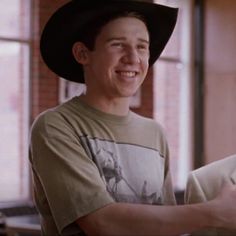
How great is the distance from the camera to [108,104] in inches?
66.3

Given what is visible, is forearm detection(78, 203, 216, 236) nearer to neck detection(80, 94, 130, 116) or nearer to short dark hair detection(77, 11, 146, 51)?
neck detection(80, 94, 130, 116)

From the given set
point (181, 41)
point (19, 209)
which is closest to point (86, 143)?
point (19, 209)

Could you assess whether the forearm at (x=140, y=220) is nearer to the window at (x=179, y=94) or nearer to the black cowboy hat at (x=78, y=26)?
the black cowboy hat at (x=78, y=26)

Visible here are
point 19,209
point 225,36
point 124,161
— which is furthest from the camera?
point 225,36

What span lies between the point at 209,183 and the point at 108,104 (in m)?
0.35

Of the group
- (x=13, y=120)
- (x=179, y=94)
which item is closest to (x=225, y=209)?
(x=13, y=120)

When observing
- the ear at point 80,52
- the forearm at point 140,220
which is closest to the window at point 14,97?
the ear at point 80,52

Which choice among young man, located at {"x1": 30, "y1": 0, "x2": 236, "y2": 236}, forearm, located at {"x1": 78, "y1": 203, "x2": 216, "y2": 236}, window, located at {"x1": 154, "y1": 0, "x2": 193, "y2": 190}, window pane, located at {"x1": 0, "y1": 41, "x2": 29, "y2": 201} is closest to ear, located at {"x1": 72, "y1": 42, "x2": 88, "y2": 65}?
young man, located at {"x1": 30, "y1": 0, "x2": 236, "y2": 236}

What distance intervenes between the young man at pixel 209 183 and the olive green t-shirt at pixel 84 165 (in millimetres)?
81

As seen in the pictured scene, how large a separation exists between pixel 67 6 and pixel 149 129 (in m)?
0.41

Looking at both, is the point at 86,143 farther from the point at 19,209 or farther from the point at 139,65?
the point at 19,209

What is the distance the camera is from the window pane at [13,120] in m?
5.32

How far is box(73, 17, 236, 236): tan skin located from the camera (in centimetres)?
151

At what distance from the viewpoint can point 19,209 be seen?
5270 mm
